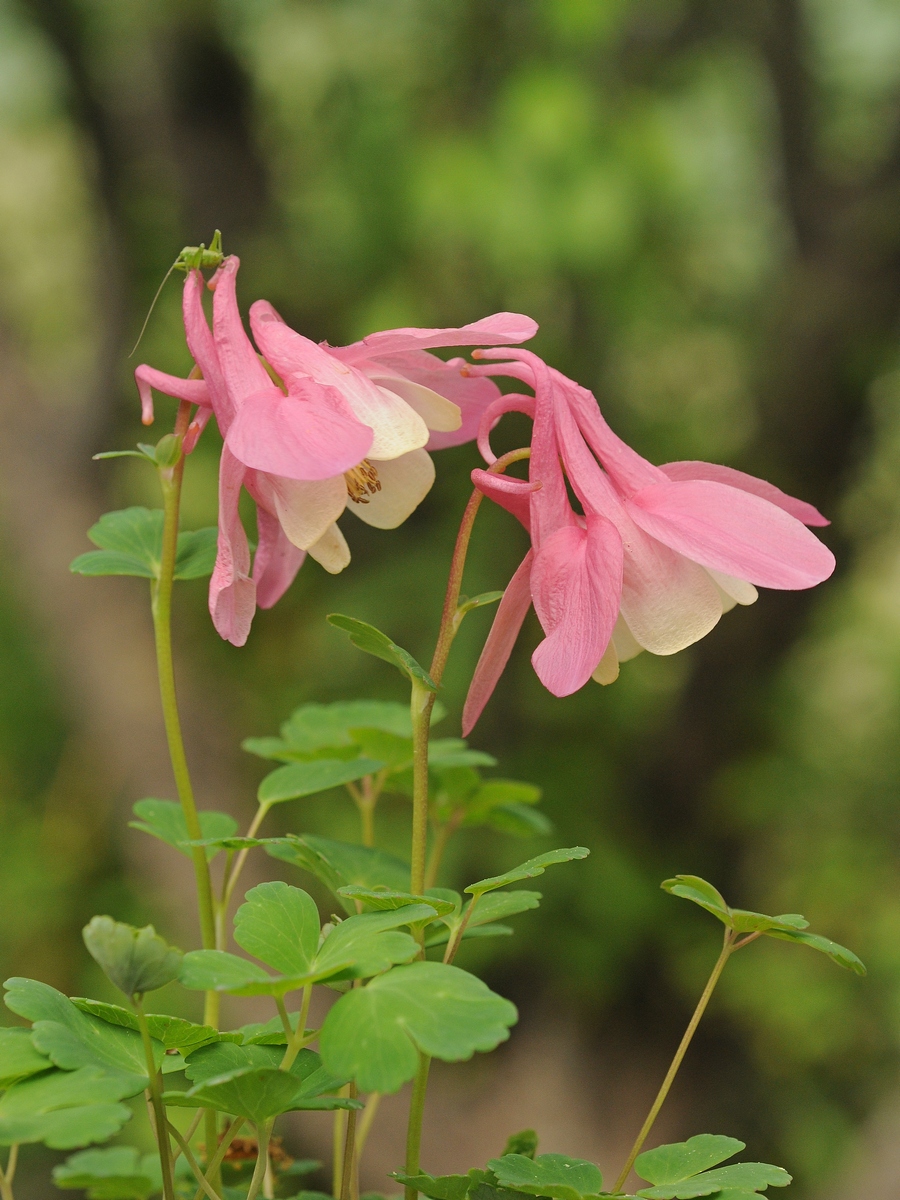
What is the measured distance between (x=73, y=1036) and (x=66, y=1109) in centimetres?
3

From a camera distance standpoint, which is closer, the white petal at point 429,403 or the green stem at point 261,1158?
the green stem at point 261,1158

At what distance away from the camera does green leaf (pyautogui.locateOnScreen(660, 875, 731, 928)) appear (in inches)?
15.6

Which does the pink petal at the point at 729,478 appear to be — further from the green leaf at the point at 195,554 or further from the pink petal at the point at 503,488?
the green leaf at the point at 195,554

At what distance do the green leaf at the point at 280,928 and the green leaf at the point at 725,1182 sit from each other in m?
0.13

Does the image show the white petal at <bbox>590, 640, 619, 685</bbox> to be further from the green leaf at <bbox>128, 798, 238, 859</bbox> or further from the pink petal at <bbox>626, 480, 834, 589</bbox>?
the green leaf at <bbox>128, 798, 238, 859</bbox>

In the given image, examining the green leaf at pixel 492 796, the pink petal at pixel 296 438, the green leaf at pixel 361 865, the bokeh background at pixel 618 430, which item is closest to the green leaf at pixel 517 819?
the green leaf at pixel 492 796

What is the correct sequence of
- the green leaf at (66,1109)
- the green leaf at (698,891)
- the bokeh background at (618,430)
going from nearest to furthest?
the green leaf at (66,1109), the green leaf at (698,891), the bokeh background at (618,430)

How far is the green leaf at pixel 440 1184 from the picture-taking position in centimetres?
35

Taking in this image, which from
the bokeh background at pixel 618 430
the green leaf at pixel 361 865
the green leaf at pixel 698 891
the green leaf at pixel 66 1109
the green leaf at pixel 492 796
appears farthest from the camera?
the bokeh background at pixel 618 430

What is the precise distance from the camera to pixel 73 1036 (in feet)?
1.13

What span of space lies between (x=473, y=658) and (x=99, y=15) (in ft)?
5.42

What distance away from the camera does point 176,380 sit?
1.45ft

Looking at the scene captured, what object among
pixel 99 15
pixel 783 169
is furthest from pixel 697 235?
pixel 99 15

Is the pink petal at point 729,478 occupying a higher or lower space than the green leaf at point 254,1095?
higher
